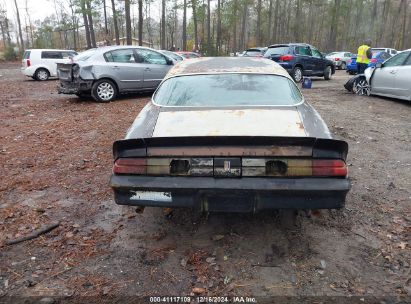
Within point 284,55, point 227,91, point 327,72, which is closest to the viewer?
point 227,91

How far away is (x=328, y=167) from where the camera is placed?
281cm

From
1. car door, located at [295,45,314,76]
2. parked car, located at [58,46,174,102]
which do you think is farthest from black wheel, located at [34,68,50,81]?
car door, located at [295,45,314,76]

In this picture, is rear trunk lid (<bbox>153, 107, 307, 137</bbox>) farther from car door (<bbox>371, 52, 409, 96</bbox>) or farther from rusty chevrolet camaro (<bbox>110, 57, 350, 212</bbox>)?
car door (<bbox>371, 52, 409, 96</bbox>)

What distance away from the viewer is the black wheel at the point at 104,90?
10.1 metres

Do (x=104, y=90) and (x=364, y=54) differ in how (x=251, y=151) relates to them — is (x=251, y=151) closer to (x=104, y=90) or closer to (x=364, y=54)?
(x=104, y=90)

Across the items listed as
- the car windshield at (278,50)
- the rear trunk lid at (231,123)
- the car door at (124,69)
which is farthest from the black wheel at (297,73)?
the rear trunk lid at (231,123)

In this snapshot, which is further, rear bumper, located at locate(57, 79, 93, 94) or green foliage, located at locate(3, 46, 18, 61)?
green foliage, located at locate(3, 46, 18, 61)

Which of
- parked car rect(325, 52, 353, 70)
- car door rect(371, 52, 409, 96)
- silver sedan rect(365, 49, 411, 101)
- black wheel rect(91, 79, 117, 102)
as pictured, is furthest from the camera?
parked car rect(325, 52, 353, 70)

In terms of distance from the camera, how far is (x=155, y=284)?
2721mm

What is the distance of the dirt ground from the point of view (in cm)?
269

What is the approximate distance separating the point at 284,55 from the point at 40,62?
39.1 feet

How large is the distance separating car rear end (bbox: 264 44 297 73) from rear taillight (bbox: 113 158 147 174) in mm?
A: 12651

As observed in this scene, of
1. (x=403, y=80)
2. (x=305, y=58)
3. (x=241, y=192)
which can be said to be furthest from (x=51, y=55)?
(x=241, y=192)

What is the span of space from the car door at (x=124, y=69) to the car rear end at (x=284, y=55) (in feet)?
21.9
